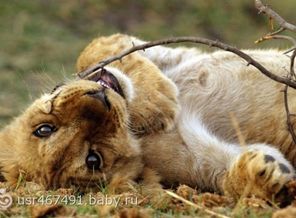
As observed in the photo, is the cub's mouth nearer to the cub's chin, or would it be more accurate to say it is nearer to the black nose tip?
the cub's chin

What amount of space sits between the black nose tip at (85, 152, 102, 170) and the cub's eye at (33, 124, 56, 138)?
0.65ft

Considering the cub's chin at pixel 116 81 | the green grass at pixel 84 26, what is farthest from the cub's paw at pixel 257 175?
the green grass at pixel 84 26

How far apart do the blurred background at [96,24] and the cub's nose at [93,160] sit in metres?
4.91

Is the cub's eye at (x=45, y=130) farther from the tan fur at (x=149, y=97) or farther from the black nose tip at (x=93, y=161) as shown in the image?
the tan fur at (x=149, y=97)

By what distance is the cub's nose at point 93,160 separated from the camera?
3457mm

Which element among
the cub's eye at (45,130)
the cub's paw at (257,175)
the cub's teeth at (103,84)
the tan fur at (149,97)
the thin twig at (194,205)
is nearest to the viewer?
the thin twig at (194,205)

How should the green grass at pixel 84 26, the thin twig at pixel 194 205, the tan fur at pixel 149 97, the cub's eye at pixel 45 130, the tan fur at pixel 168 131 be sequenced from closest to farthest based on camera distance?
1. the thin twig at pixel 194 205
2. the tan fur at pixel 168 131
3. the cub's eye at pixel 45 130
4. the tan fur at pixel 149 97
5. the green grass at pixel 84 26

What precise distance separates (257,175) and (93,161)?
77cm

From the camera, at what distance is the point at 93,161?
3.46 m

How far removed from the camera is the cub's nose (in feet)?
11.3

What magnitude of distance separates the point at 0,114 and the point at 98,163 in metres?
3.61

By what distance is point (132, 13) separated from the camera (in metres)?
11.0

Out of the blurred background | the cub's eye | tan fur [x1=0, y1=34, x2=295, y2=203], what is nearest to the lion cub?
tan fur [x1=0, y1=34, x2=295, y2=203]

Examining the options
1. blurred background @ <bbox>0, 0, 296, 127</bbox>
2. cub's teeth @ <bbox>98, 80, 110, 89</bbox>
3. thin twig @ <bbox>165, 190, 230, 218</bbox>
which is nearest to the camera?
thin twig @ <bbox>165, 190, 230, 218</bbox>
